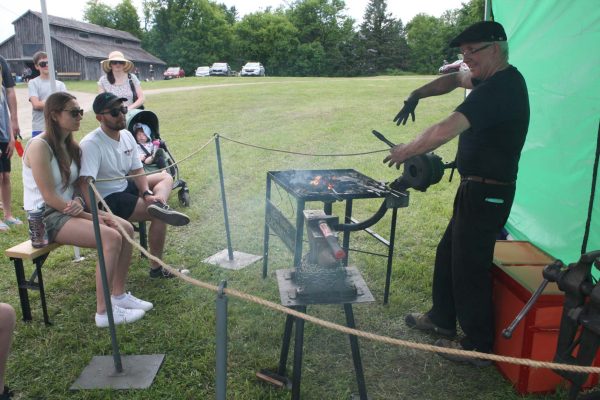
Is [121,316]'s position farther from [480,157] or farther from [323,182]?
[480,157]

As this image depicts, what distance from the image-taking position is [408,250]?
4.99m

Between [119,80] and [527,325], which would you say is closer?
[527,325]

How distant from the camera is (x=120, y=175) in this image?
402 centimetres

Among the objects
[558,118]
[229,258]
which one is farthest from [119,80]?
[558,118]

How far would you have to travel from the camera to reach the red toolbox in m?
2.67

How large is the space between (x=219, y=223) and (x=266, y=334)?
2688mm

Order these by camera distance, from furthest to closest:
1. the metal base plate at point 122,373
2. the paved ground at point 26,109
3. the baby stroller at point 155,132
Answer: the paved ground at point 26,109 < the baby stroller at point 155,132 < the metal base plate at point 122,373

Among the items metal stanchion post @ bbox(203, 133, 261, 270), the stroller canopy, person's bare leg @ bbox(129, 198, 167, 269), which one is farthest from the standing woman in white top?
person's bare leg @ bbox(129, 198, 167, 269)

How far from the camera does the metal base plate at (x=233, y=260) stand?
4.62 m

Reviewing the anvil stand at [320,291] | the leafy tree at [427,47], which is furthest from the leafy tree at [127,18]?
the anvil stand at [320,291]

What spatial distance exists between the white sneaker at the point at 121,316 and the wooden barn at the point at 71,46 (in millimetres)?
40987

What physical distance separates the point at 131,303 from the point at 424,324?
7.88 feet

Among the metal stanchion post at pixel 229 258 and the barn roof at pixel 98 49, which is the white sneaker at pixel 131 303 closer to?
the metal stanchion post at pixel 229 258

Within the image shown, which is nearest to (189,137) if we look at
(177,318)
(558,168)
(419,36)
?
(177,318)
